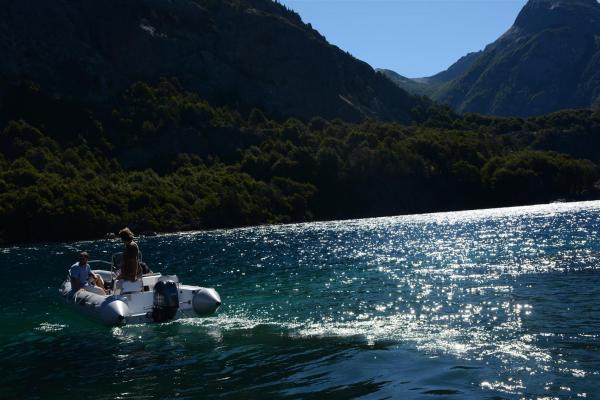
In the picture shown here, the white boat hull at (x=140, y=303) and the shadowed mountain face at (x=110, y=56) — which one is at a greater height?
the shadowed mountain face at (x=110, y=56)

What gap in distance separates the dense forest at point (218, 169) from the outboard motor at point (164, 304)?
82.7 metres

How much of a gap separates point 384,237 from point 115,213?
5801 centimetres

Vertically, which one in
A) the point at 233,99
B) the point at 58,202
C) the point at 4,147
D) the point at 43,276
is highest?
the point at 233,99

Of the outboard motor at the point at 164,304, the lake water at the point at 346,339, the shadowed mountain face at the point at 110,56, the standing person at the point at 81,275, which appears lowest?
the lake water at the point at 346,339

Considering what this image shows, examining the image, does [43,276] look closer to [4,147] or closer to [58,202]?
[58,202]

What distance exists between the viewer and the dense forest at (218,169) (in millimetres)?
110938

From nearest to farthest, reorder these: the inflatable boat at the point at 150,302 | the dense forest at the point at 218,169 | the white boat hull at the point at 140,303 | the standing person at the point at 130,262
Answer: the white boat hull at the point at 140,303
the inflatable boat at the point at 150,302
the standing person at the point at 130,262
the dense forest at the point at 218,169

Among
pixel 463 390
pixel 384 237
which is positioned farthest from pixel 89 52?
pixel 463 390

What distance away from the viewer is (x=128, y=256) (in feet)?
80.5

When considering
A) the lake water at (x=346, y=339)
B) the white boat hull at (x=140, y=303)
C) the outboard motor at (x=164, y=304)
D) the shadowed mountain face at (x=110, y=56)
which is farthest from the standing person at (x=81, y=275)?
the shadowed mountain face at (x=110, y=56)

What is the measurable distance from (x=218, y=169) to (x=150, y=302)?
4868 inches

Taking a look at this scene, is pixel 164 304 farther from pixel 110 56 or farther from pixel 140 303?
pixel 110 56

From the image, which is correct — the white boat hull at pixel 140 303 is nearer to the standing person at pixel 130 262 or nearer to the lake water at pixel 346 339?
the standing person at pixel 130 262

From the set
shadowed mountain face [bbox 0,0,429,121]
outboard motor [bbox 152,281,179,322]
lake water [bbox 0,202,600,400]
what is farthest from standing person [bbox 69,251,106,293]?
shadowed mountain face [bbox 0,0,429,121]
